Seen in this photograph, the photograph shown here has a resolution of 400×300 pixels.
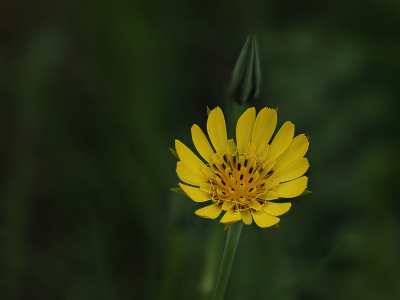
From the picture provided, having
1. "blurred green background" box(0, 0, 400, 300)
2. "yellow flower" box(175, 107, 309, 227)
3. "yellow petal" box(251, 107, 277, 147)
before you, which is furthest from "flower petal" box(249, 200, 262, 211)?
"blurred green background" box(0, 0, 400, 300)

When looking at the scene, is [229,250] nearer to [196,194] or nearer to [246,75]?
[196,194]

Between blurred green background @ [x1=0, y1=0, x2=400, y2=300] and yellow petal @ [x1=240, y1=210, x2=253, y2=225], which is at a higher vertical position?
blurred green background @ [x1=0, y1=0, x2=400, y2=300]

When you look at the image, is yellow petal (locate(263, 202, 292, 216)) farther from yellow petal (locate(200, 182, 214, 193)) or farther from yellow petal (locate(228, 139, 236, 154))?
yellow petal (locate(228, 139, 236, 154))

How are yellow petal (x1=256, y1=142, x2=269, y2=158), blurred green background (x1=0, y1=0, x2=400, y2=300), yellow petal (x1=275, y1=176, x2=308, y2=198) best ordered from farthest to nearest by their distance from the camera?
blurred green background (x1=0, y1=0, x2=400, y2=300) < yellow petal (x1=256, y1=142, x2=269, y2=158) < yellow petal (x1=275, y1=176, x2=308, y2=198)

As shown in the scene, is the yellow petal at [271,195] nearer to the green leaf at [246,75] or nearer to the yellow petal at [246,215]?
the yellow petal at [246,215]

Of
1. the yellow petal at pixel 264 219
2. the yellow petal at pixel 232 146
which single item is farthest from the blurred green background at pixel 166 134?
the yellow petal at pixel 264 219

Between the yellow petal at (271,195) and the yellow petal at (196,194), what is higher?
the yellow petal at (271,195)

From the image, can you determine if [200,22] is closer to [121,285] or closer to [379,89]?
[379,89]
